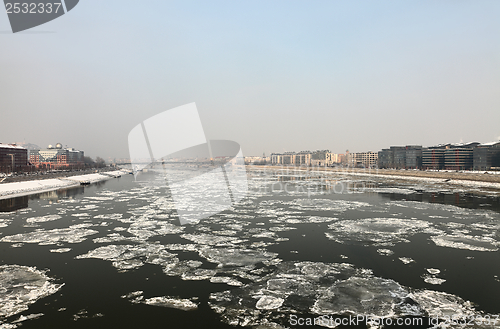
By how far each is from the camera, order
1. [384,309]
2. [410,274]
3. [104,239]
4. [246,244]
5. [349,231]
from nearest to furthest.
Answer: [384,309] → [410,274] → [246,244] → [104,239] → [349,231]

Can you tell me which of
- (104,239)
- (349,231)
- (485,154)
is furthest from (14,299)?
(485,154)

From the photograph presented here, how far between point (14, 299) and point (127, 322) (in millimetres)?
3640

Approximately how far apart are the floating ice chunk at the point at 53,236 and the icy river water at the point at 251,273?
6 centimetres

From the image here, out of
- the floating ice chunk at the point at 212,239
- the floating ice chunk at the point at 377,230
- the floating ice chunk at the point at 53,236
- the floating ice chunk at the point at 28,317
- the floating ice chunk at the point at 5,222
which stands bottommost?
the floating ice chunk at the point at 377,230

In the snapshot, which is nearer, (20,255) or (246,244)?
(20,255)

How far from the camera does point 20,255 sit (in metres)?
11.5

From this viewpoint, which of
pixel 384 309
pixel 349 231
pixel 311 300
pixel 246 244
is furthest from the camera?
pixel 349 231

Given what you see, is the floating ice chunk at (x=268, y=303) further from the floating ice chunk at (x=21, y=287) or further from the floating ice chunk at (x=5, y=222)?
the floating ice chunk at (x=5, y=222)

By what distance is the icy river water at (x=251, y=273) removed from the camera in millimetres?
6926

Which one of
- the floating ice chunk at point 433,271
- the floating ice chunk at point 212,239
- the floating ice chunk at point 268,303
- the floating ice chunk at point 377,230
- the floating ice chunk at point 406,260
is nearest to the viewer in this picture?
the floating ice chunk at point 268,303

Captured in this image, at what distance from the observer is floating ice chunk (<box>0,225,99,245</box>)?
45.2 feet

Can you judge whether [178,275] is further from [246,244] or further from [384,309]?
[384,309]

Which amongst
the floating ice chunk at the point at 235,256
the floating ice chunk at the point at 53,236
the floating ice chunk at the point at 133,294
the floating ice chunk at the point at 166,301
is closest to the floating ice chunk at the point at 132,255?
the floating ice chunk at the point at 235,256

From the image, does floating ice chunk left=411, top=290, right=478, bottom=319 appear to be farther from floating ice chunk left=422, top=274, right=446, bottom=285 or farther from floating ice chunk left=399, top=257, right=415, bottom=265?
floating ice chunk left=399, top=257, right=415, bottom=265
